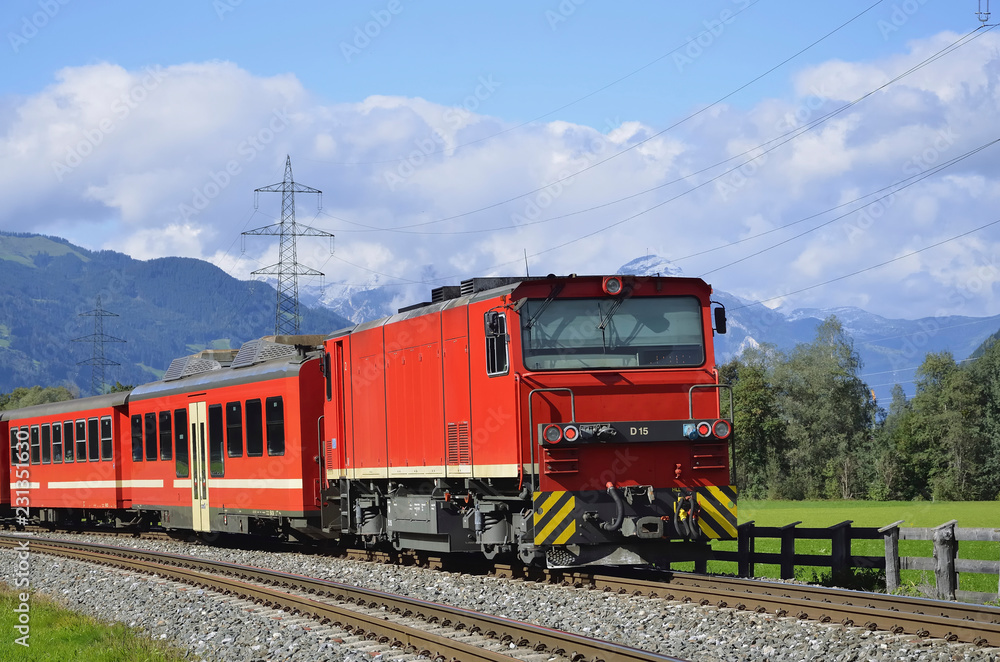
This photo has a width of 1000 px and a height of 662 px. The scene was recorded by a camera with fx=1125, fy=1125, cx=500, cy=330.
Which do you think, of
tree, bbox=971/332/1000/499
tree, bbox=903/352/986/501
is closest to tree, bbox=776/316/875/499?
tree, bbox=903/352/986/501

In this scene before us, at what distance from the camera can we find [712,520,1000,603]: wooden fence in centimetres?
1274

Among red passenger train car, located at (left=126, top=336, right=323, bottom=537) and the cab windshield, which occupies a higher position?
the cab windshield

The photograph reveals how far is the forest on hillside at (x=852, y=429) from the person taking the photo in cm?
8712

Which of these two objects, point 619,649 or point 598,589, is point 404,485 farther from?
point 619,649

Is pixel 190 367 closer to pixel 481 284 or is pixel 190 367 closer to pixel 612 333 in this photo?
pixel 481 284

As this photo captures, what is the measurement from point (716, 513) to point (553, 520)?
7.01ft

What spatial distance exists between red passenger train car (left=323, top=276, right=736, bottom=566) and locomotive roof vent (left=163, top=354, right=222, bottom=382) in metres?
11.6

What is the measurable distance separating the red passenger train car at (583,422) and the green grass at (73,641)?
471 centimetres

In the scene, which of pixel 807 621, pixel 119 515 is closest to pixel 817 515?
pixel 119 515

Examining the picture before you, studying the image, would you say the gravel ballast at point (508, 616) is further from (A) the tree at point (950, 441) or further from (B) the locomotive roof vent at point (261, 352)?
(A) the tree at point (950, 441)

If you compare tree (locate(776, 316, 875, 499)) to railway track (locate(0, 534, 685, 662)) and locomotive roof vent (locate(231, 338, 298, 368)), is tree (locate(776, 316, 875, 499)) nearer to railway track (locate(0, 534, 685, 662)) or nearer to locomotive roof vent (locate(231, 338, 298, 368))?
locomotive roof vent (locate(231, 338, 298, 368))

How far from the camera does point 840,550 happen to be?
1466 cm

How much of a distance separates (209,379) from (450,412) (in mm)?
9909

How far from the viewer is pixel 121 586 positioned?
56.9 ft
